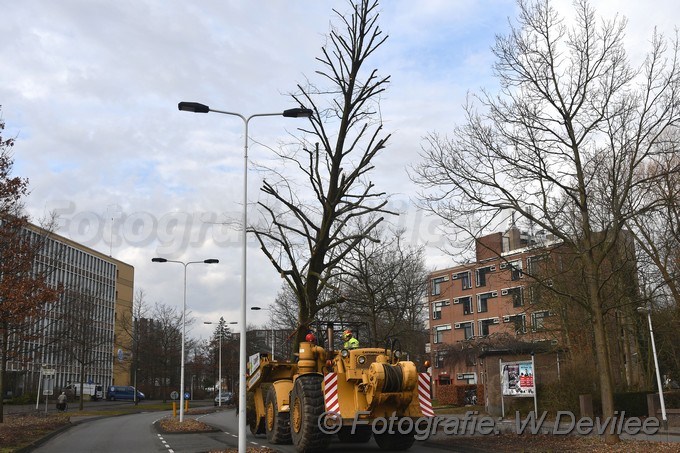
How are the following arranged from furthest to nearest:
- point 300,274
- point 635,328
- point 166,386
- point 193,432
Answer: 1. point 166,386
2. point 635,328
3. point 193,432
4. point 300,274

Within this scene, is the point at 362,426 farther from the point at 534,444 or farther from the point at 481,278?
the point at 481,278

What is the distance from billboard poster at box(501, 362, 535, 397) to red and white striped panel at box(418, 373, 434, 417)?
1148 centimetres

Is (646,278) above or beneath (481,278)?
beneath

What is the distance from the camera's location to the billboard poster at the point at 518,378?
25656 millimetres

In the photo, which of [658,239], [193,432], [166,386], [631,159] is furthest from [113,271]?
[631,159]

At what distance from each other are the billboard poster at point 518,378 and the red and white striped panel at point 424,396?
11478 mm

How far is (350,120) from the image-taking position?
21.3m

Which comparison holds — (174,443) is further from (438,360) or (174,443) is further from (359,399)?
(438,360)

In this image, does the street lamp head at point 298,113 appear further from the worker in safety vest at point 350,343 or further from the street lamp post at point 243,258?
the worker in safety vest at point 350,343

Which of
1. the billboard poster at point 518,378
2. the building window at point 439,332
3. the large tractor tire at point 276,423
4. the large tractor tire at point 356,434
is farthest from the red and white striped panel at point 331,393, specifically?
the building window at point 439,332

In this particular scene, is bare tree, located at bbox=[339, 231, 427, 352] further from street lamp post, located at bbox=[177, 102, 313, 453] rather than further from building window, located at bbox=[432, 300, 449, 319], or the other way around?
building window, located at bbox=[432, 300, 449, 319]

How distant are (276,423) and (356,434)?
2.17 metres

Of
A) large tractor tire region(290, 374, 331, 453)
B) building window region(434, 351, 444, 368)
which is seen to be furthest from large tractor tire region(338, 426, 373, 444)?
building window region(434, 351, 444, 368)

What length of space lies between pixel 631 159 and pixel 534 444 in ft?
24.5
